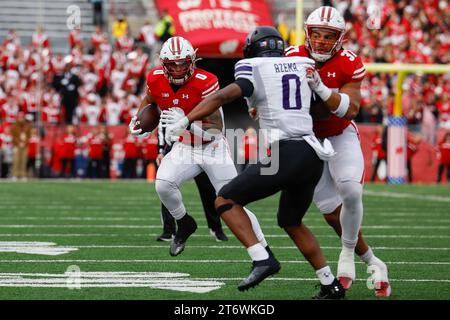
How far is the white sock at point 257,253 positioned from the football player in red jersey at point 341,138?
0.75 m

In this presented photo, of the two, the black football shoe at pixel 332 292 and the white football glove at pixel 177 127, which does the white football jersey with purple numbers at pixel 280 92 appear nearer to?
the white football glove at pixel 177 127

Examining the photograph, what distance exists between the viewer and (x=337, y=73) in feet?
22.9

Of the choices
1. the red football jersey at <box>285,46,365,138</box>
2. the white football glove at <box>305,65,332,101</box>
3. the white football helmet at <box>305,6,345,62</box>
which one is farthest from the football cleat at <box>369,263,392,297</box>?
the white football helmet at <box>305,6,345,62</box>

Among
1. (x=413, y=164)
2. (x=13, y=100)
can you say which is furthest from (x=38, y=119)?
(x=413, y=164)

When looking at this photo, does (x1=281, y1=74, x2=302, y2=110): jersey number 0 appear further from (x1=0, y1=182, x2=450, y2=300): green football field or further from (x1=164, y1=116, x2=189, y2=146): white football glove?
(x1=0, y1=182, x2=450, y2=300): green football field

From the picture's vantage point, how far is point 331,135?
710 centimetres

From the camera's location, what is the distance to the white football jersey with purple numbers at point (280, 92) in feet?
20.8

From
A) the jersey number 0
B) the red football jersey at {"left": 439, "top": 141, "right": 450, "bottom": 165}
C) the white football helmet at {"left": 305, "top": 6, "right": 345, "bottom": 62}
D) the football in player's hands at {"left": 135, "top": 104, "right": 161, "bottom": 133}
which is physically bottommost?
the red football jersey at {"left": 439, "top": 141, "right": 450, "bottom": 165}

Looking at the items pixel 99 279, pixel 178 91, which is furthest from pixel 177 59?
pixel 99 279

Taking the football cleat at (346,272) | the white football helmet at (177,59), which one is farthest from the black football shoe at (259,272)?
the white football helmet at (177,59)

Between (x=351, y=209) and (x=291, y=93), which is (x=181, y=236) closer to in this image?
(x=351, y=209)

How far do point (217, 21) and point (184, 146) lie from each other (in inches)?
608

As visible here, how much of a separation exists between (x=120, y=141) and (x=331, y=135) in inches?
655

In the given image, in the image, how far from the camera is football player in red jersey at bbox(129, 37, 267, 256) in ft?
27.6
